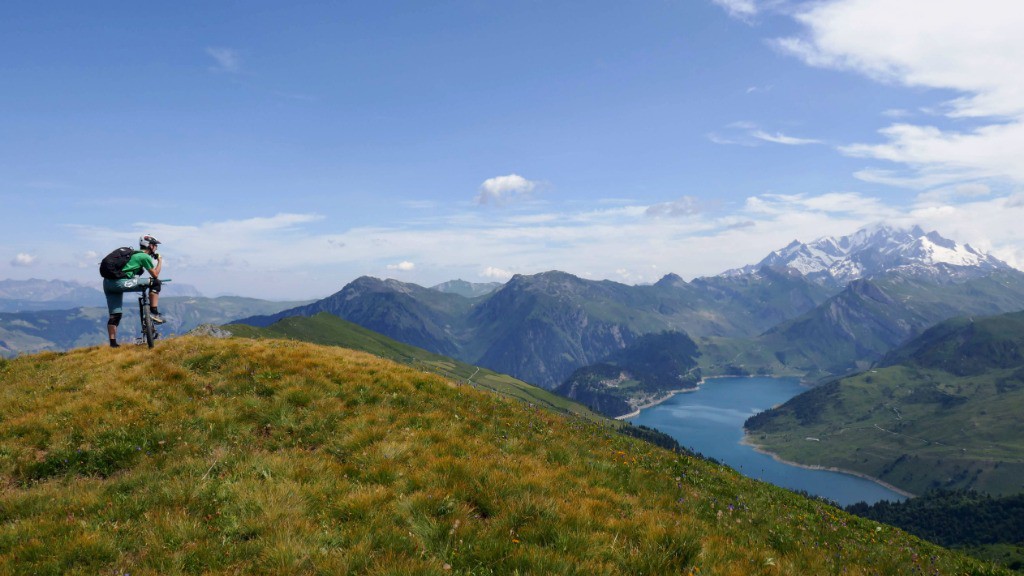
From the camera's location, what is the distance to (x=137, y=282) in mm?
19609

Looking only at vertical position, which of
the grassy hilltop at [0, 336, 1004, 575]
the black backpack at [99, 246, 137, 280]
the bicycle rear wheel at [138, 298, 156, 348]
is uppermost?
the black backpack at [99, 246, 137, 280]

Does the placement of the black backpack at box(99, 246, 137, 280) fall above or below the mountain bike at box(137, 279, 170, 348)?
above

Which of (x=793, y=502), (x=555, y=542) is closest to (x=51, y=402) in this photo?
(x=555, y=542)

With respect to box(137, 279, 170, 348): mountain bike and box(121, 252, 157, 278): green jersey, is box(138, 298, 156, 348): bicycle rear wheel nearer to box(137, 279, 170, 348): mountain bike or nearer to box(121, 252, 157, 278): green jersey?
box(137, 279, 170, 348): mountain bike

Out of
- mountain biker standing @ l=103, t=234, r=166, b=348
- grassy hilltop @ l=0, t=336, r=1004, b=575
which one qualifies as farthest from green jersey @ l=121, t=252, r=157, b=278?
grassy hilltop @ l=0, t=336, r=1004, b=575

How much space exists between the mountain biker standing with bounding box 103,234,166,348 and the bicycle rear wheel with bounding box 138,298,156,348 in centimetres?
22

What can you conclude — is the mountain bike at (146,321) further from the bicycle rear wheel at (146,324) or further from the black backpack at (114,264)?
the black backpack at (114,264)

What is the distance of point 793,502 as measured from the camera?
50.9ft

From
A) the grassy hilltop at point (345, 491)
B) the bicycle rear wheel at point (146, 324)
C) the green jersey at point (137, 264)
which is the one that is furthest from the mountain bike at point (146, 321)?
the grassy hilltop at point (345, 491)

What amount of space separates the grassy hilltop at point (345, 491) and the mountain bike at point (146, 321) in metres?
3.56

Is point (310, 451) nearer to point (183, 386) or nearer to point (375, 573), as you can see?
point (375, 573)

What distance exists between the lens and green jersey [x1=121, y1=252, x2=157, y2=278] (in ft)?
63.0

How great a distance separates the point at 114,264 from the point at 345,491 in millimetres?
16960

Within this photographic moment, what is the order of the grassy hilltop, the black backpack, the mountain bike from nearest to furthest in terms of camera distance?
the grassy hilltop
the black backpack
the mountain bike
